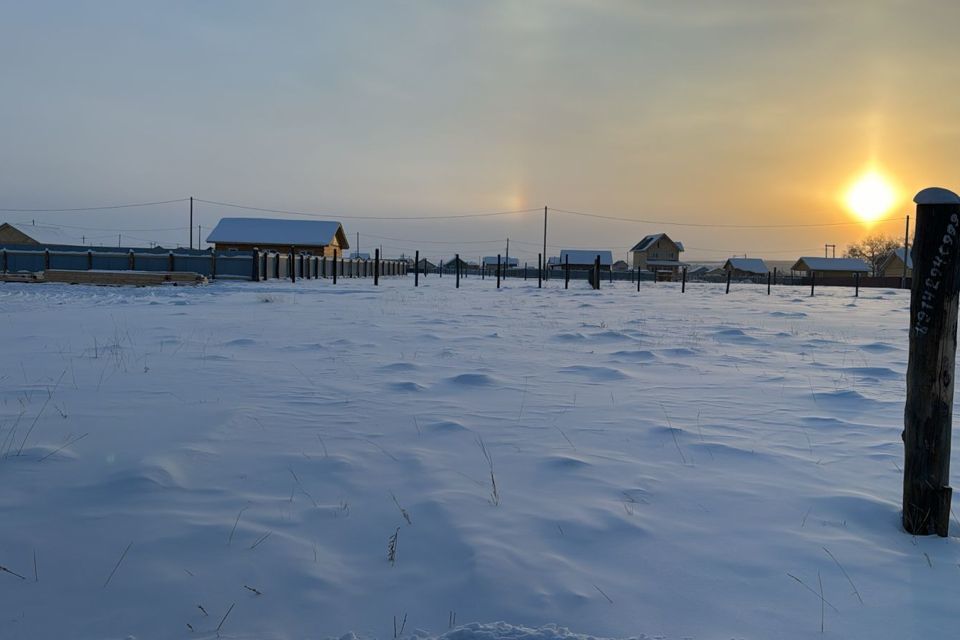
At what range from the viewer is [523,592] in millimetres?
2453

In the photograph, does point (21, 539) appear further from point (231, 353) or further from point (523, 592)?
point (231, 353)

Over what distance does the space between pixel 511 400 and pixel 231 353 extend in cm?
412

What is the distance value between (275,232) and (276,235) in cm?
46

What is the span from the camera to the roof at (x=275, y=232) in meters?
49.3

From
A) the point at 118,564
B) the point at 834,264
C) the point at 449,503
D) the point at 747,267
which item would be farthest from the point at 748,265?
the point at 118,564

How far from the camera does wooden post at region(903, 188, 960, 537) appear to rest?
3033mm

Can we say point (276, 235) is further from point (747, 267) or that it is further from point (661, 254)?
point (747, 267)

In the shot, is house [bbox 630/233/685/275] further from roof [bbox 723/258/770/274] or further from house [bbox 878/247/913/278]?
house [bbox 878/247/913/278]

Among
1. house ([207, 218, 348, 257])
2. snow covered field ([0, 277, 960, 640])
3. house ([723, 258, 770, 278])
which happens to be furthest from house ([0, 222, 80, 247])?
house ([723, 258, 770, 278])

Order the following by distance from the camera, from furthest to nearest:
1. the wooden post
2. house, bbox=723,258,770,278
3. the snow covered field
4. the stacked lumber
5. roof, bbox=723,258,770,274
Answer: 1. roof, bbox=723,258,770,274
2. house, bbox=723,258,770,278
3. the stacked lumber
4. the wooden post
5. the snow covered field

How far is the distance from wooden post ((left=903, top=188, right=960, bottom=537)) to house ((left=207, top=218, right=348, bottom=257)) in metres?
48.7

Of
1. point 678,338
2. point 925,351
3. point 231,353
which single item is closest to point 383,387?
point 231,353

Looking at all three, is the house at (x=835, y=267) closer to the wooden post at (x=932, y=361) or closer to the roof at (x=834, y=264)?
the roof at (x=834, y=264)

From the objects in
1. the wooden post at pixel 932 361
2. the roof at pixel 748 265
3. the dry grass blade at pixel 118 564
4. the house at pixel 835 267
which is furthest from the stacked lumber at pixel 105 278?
the roof at pixel 748 265
